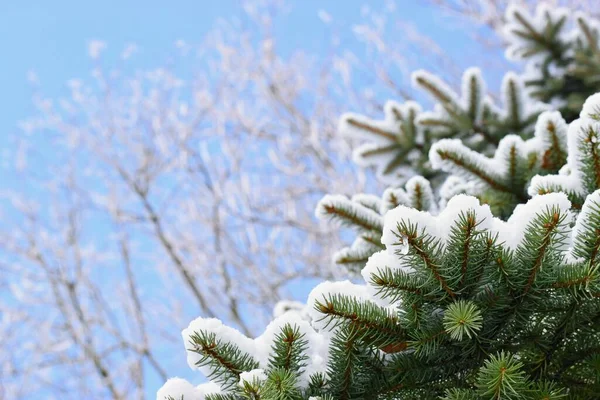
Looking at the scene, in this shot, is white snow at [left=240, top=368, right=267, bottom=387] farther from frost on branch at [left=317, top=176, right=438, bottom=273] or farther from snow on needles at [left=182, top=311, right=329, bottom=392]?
frost on branch at [left=317, top=176, right=438, bottom=273]

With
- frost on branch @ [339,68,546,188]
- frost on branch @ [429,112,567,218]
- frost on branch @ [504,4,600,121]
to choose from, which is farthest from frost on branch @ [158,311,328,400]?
frost on branch @ [504,4,600,121]

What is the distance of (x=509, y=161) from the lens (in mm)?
2246

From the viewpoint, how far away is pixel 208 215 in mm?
8312

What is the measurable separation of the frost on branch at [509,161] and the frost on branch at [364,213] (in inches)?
5.4

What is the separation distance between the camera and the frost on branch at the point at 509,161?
2131 mm

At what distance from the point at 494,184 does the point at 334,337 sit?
51.5 inches

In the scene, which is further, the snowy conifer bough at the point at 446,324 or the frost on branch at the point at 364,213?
the frost on branch at the point at 364,213

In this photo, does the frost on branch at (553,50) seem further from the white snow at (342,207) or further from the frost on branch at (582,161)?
the frost on branch at (582,161)

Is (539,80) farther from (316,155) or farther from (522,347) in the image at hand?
(316,155)

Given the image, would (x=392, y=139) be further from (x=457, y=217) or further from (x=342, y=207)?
(x=457, y=217)

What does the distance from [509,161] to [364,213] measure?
23.9 inches

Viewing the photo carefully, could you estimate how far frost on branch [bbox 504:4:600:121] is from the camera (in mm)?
4184

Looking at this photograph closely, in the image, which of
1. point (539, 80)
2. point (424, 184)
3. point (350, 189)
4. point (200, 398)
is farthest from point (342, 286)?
point (350, 189)

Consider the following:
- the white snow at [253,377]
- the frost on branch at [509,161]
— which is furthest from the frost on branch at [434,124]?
the white snow at [253,377]
